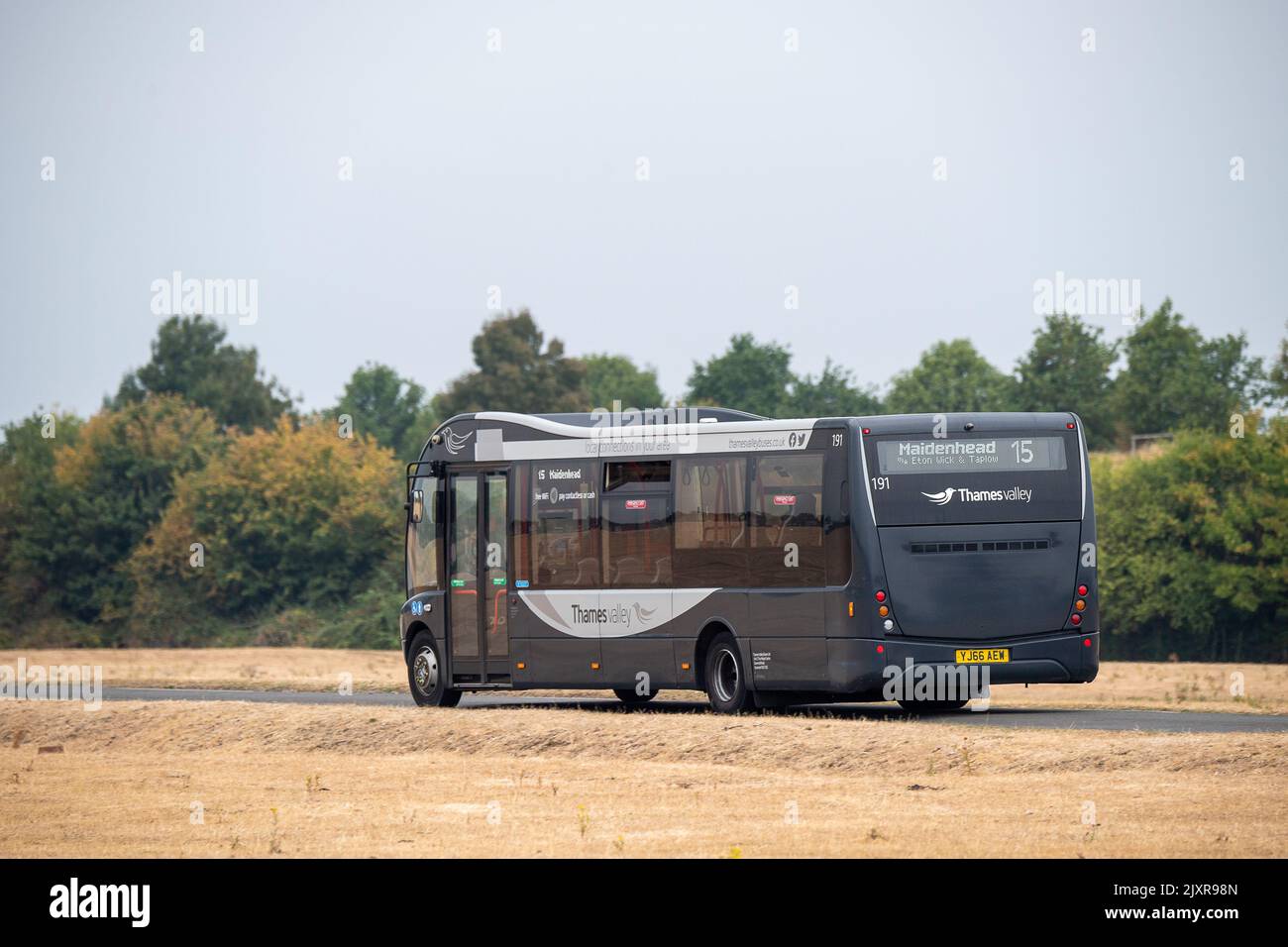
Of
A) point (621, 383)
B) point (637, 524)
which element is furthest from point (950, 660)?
point (621, 383)

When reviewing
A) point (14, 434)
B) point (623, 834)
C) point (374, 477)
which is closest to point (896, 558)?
point (623, 834)

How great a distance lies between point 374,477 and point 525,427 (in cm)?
3849

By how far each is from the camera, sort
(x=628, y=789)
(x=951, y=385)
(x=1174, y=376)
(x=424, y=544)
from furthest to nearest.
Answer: (x=951, y=385) → (x=1174, y=376) → (x=424, y=544) → (x=628, y=789)

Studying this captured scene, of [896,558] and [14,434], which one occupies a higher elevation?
[14,434]

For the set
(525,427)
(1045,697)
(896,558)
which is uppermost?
(525,427)

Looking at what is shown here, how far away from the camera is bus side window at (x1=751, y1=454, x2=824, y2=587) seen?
78.7 feet

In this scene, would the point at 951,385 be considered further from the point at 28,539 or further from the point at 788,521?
the point at 788,521

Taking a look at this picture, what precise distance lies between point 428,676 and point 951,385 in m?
72.9

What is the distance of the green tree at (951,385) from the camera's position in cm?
9156

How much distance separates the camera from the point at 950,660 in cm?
2350

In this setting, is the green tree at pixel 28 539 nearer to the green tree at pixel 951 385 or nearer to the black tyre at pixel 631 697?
the green tree at pixel 951 385

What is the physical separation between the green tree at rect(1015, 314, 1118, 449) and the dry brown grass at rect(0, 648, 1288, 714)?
4198 cm

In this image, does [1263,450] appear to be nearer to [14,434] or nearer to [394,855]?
[394,855]

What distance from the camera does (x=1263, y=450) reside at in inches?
2036
